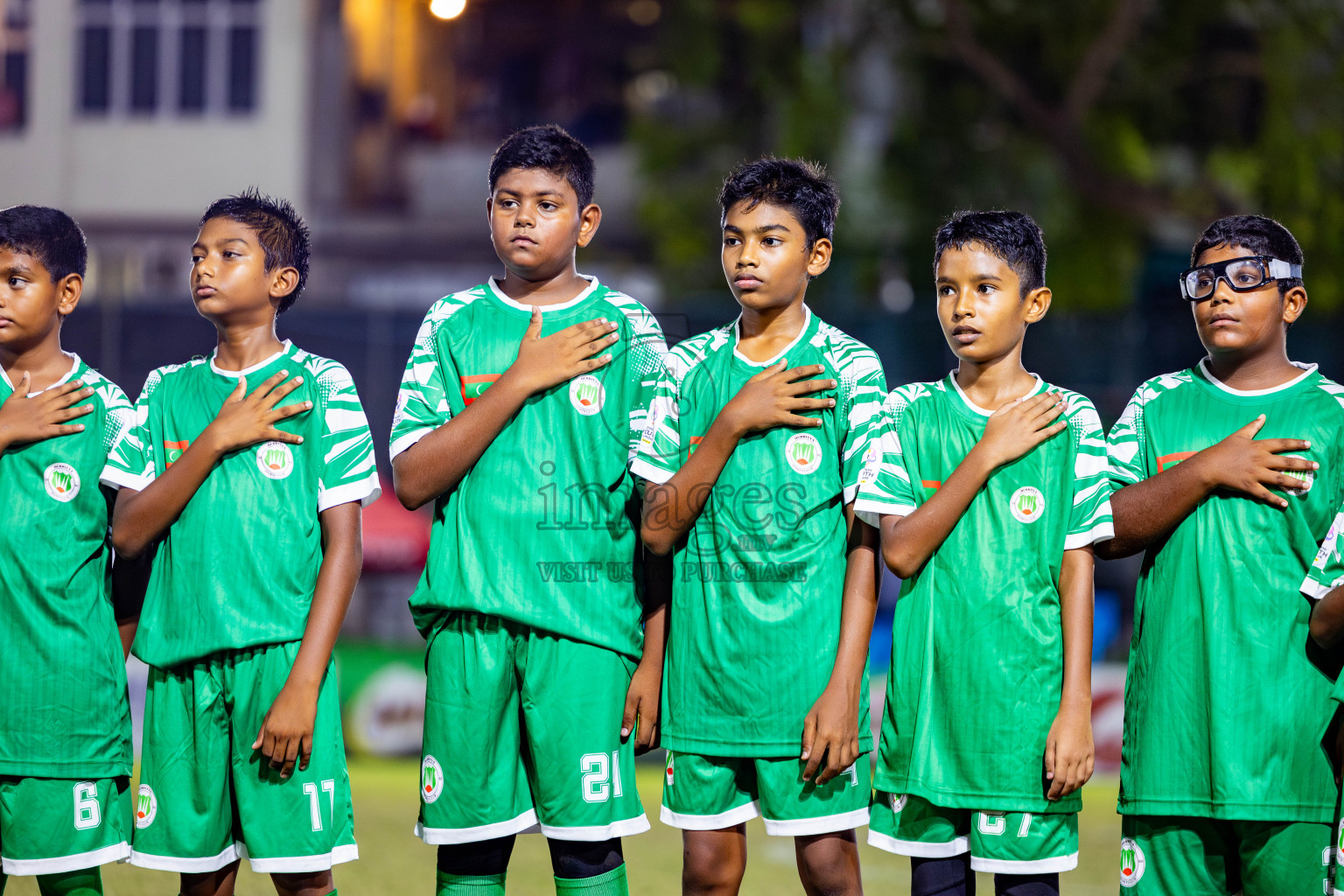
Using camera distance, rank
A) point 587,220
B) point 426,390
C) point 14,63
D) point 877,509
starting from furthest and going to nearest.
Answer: point 14,63
point 587,220
point 426,390
point 877,509

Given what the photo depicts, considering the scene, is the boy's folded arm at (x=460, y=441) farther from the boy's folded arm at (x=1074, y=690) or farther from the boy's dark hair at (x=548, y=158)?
the boy's folded arm at (x=1074, y=690)

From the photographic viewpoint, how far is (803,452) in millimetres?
2912

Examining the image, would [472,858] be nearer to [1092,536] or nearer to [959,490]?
[959,490]

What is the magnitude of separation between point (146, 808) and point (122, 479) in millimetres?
712

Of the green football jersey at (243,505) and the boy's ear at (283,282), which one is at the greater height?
the boy's ear at (283,282)

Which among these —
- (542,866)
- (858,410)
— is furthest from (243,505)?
(542,866)

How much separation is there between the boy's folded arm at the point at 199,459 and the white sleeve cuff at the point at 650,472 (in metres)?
0.75

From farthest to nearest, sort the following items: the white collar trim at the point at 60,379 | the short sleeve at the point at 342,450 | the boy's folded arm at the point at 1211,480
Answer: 1. the white collar trim at the point at 60,379
2. the short sleeve at the point at 342,450
3. the boy's folded arm at the point at 1211,480

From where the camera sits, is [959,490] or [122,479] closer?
[959,490]

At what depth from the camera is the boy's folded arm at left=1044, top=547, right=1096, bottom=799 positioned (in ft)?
8.84

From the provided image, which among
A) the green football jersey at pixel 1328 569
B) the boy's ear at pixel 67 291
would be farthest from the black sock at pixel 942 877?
the boy's ear at pixel 67 291

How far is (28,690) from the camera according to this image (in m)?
2.97

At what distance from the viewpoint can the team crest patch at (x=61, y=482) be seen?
3033 mm

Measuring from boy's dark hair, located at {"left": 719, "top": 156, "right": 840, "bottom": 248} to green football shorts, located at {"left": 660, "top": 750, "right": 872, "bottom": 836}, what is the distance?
3.70ft
